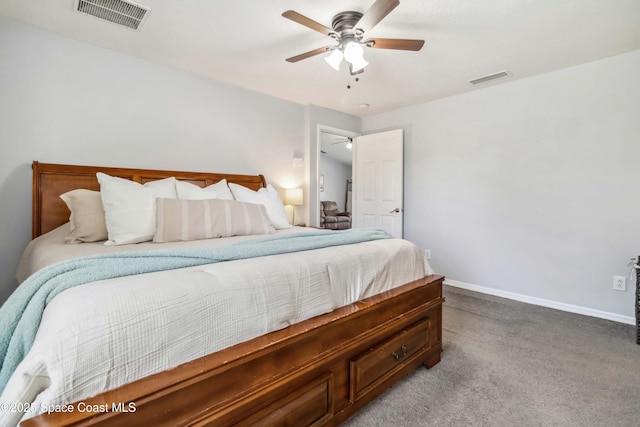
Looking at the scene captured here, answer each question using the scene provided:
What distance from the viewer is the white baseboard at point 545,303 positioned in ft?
8.81

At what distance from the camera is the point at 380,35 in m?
2.38

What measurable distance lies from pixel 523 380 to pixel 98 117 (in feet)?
12.2

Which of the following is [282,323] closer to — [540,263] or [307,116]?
[540,263]

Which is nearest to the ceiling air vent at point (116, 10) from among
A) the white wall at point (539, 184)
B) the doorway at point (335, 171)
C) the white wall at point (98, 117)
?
the white wall at point (98, 117)

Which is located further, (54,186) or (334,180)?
(334,180)

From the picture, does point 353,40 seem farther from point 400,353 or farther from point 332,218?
point 332,218

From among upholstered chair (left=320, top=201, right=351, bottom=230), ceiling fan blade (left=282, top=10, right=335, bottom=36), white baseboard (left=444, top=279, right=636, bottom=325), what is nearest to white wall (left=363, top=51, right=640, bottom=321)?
white baseboard (left=444, top=279, right=636, bottom=325)

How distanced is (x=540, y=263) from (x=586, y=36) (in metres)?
→ 2.07

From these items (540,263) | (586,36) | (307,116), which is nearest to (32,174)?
(307,116)

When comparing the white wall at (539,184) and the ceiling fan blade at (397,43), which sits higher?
the ceiling fan blade at (397,43)

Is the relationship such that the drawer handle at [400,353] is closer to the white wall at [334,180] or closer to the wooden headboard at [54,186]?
the wooden headboard at [54,186]

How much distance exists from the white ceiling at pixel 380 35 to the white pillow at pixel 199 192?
120 centimetres

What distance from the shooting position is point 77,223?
6.63 feet

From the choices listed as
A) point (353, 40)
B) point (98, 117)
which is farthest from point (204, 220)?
point (353, 40)
